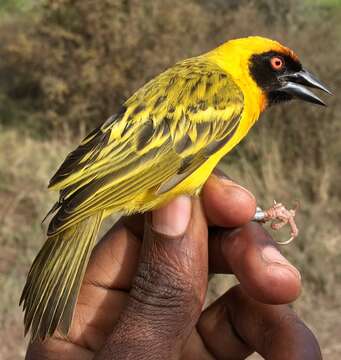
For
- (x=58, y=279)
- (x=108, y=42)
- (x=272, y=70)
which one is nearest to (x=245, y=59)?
(x=272, y=70)

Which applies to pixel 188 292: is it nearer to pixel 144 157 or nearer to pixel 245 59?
pixel 144 157

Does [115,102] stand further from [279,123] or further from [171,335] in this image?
[171,335]

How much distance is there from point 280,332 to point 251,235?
0.52 metres

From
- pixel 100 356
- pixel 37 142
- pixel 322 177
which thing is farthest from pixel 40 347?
pixel 37 142

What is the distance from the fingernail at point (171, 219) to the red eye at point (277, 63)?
148 cm

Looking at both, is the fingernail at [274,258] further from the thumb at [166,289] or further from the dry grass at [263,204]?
the dry grass at [263,204]

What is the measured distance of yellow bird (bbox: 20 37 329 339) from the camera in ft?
9.31

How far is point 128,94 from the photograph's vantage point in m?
11.6

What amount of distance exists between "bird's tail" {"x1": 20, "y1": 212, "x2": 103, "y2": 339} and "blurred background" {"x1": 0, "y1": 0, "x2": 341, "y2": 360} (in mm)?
3068

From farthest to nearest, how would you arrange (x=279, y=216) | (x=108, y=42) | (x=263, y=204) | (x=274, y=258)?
(x=108, y=42) → (x=263, y=204) → (x=279, y=216) → (x=274, y=258)

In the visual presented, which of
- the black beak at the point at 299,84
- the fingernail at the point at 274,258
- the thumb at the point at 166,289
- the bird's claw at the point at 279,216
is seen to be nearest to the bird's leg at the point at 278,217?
the bird's claw at the point at 279,216

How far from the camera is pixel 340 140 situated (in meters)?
8.38

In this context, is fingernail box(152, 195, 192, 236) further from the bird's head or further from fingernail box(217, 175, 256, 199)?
the bird's head

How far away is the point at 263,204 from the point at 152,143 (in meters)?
4.50
